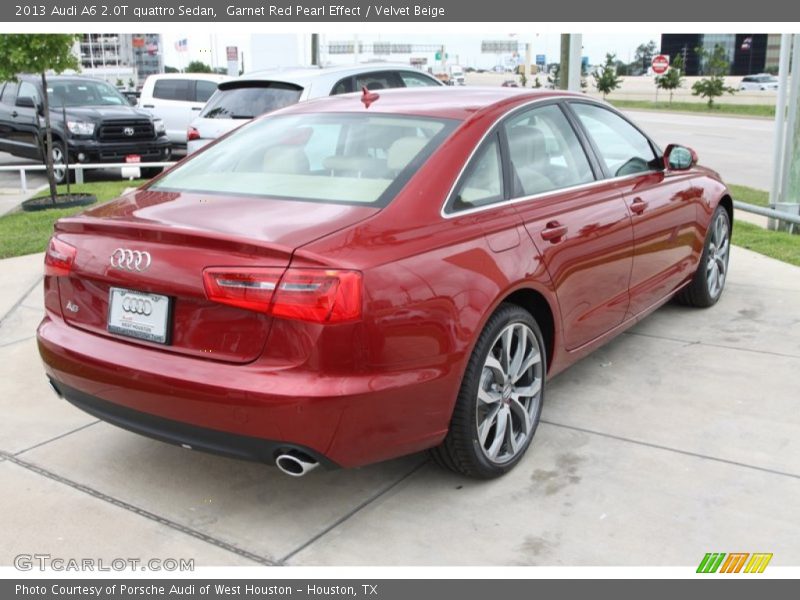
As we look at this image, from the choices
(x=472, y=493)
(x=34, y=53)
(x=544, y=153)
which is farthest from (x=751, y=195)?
(x=472, y=493)

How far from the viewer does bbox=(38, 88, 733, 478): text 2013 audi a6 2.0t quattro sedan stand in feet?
9.61

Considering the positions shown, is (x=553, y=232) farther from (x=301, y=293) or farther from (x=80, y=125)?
(x=80, y=125)

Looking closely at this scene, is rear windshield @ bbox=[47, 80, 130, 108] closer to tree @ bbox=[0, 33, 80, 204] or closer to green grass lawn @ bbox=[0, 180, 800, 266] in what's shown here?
tree @ bbox=[0, 33, 80, 204]

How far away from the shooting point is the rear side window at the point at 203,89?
16.8 metres

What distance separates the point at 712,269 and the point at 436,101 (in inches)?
117

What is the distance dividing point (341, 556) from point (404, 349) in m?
0.78

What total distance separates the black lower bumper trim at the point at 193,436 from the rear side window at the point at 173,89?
47.5ft

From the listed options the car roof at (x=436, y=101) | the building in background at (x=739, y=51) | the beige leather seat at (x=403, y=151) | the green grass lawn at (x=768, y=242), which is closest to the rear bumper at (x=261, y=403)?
the beige leather seat at (x=403, y=151)

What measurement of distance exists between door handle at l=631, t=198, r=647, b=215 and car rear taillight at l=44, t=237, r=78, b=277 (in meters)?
2.88

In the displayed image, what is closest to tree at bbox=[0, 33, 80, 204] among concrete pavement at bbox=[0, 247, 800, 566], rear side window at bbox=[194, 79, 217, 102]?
rear side window at bbox=[194, 79, 217, 102]

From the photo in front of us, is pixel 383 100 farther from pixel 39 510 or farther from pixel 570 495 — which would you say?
pixel 39 510

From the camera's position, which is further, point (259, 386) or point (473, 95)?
point (473, 95)

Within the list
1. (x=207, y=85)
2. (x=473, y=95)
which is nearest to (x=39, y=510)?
(x=473, y=95)
